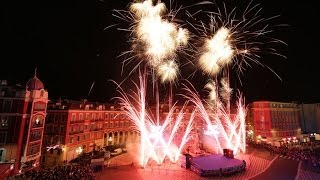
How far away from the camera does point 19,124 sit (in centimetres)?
3775

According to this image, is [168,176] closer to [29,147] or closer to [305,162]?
[305,162]

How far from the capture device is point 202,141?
5291 cm

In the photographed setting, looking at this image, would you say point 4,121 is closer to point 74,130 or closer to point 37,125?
point 37,125

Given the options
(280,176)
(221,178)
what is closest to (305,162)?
(280,176)

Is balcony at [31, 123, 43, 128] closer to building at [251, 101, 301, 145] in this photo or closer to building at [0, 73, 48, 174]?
building at [0, 73, 48, 174]

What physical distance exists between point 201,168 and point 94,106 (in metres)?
35.5

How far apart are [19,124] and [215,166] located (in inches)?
1157

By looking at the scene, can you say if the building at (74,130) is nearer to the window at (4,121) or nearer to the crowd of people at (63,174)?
the window at (4,121)

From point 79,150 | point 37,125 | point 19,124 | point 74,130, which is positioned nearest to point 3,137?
point 19,124

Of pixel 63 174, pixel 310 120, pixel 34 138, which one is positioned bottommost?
pixel 63 174

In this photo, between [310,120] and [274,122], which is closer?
[274,122]

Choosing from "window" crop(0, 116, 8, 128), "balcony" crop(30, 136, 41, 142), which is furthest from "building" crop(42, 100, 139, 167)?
"window" crop(0, 116, 8, 128)

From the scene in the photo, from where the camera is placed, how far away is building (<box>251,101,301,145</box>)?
2692 inches

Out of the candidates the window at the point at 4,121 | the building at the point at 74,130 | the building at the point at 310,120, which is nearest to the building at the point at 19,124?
the window at the point at 4,121
